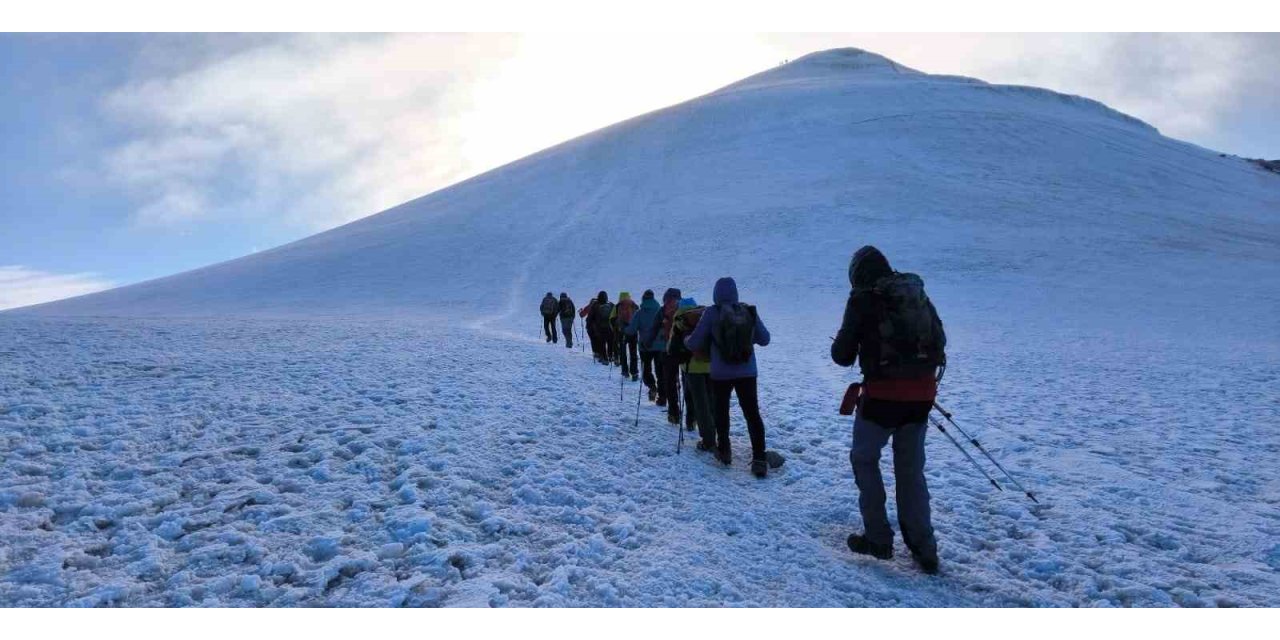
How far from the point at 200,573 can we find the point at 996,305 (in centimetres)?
2986

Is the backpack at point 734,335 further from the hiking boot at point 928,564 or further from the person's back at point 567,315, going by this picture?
the person's back at point 567,315

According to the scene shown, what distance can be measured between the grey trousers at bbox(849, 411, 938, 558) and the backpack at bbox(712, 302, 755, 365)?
1869 millimetres

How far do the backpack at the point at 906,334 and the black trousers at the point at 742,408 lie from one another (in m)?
2.23

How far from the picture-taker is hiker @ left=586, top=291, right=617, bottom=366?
15.8m

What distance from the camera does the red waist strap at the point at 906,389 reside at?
493 cm

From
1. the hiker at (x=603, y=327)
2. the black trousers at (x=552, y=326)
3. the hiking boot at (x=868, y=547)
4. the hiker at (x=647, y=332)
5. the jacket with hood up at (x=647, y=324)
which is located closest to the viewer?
the hiking boot at (x=868, y=547)

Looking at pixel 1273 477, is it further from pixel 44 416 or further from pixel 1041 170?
pixel 1041 170

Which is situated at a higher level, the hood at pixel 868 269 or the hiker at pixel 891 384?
the hood at pixel 868 269

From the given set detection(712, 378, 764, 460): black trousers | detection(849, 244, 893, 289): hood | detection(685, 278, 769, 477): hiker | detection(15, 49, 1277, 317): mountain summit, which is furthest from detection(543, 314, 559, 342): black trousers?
detection(849, 244, 893, 289): hood

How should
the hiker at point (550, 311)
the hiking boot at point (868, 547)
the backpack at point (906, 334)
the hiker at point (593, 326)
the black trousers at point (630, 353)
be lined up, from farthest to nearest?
the hiker at point (550, 311), the hiker at point (593, 326), the black trousers at point (630, 353), the hiking boot at point (868, 547), the backpack at point (906, 334)

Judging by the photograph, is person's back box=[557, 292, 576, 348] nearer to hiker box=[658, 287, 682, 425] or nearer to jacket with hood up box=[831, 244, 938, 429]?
hiker box=[658, 287, 682, 425]

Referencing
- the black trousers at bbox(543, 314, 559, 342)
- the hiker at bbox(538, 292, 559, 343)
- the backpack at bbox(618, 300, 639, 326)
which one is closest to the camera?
the backpack at bbox(618, 300, 639, 326)

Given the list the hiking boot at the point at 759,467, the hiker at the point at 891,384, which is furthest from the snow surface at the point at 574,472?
the hiker at the point at 891,384

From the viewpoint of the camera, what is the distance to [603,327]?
52.6 ft
